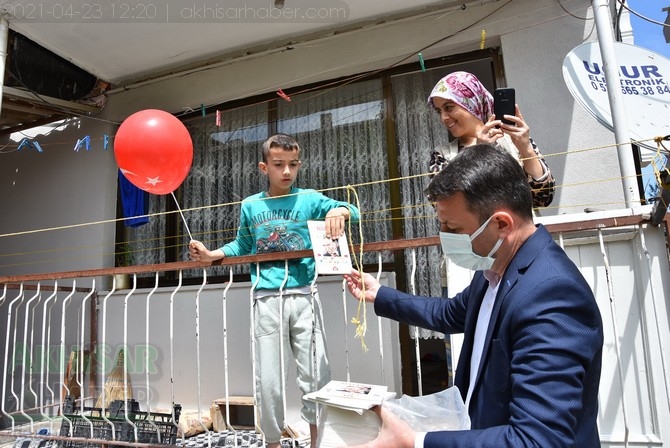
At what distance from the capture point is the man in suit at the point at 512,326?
918 millimetres

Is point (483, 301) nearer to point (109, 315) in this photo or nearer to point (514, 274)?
point (514, 274)

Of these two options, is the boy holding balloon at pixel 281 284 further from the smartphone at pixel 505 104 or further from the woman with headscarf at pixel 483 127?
the smartphone at pixel 505 104

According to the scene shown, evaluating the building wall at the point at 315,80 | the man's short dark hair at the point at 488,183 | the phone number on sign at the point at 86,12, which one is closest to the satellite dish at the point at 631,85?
the building wall at the point at 315,80

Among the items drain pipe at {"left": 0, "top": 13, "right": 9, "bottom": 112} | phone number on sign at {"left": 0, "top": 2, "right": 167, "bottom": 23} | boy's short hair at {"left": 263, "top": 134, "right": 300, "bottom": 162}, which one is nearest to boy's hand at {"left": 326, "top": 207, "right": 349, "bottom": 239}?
boy's short hair at {"left": 263, "top": 134, "right": 300, "bottom": 162}

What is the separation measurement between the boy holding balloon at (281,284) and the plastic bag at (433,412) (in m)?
1.15

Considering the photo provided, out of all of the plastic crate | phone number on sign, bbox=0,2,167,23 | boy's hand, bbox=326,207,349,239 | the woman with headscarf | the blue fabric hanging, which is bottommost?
the plastic crate

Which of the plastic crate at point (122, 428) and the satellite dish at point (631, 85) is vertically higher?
the satellite dish at point (631, 85)

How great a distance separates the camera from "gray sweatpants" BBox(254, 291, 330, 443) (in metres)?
2.40

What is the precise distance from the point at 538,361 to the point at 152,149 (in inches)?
103

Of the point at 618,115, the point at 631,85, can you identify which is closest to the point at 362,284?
the point at 618,115

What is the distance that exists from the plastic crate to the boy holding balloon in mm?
1034

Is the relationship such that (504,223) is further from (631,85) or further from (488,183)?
(631,85)

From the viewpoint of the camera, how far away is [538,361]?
933 millimetres

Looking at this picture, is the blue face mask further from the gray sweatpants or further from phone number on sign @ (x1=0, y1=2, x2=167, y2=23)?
phone number on sign @ (x1=0, y1=2, x2=167, y2=23)
